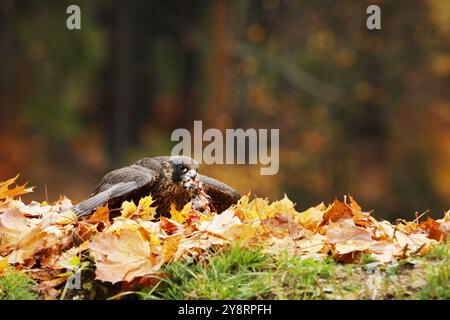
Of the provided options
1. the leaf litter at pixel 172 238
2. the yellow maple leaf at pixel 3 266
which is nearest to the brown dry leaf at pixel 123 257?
the leaf litter at pixel 172 238

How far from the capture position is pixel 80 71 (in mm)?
17672

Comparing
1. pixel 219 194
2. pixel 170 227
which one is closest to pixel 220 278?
pixel 170 227

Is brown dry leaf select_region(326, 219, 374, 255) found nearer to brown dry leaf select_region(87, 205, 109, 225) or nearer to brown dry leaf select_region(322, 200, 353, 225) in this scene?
brown dry leaf select_region(322, 200, 353, 225)

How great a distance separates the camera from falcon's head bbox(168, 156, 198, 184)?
4.59 metres

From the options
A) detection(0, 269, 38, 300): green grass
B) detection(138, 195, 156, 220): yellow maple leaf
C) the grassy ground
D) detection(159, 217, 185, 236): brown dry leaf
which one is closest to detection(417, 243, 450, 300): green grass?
the grassy ground

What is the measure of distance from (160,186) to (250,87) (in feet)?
46.1

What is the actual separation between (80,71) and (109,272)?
1509 centimetres

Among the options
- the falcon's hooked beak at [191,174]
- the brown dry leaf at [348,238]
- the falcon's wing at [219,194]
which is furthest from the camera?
the falcon's wing at [219,194]

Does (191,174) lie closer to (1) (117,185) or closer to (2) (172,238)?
(1) (117,185)

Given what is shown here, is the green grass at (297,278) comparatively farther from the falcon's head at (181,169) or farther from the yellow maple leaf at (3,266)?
the falcon's head at (181,169)

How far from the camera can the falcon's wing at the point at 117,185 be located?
4052mm
